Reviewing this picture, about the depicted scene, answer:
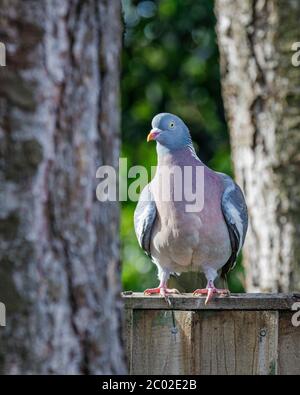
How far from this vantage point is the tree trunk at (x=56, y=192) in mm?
2963

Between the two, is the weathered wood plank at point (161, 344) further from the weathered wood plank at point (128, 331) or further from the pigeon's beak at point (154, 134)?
the pigeon's beak at point (154, 134)

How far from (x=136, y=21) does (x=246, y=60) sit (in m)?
3.95

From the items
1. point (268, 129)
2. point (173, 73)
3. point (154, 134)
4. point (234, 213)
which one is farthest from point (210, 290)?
point (173, 73)

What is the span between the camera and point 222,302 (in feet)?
14.8

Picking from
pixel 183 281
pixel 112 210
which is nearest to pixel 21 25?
pixel 112 210

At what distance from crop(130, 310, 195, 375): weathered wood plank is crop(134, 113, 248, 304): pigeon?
0.62 metres

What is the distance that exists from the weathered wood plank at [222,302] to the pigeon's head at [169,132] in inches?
46.5

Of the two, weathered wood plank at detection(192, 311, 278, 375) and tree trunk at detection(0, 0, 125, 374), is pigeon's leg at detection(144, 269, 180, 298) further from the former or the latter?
tree trunk at detection(0, 0, 125, 374)

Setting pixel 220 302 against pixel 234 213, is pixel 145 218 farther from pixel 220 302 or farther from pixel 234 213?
pixel 220 302

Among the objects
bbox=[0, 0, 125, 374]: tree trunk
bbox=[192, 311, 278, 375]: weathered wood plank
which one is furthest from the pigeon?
bbox=[0, 0, 125, 374]: tree trunk

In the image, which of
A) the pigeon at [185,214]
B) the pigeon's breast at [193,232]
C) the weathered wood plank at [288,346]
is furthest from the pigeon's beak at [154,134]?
the weathered wood plank at [288,346]

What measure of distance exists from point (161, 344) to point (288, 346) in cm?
60

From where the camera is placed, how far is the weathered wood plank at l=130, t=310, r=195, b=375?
445cm

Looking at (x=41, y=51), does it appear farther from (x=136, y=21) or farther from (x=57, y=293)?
(x=136, y=21)
